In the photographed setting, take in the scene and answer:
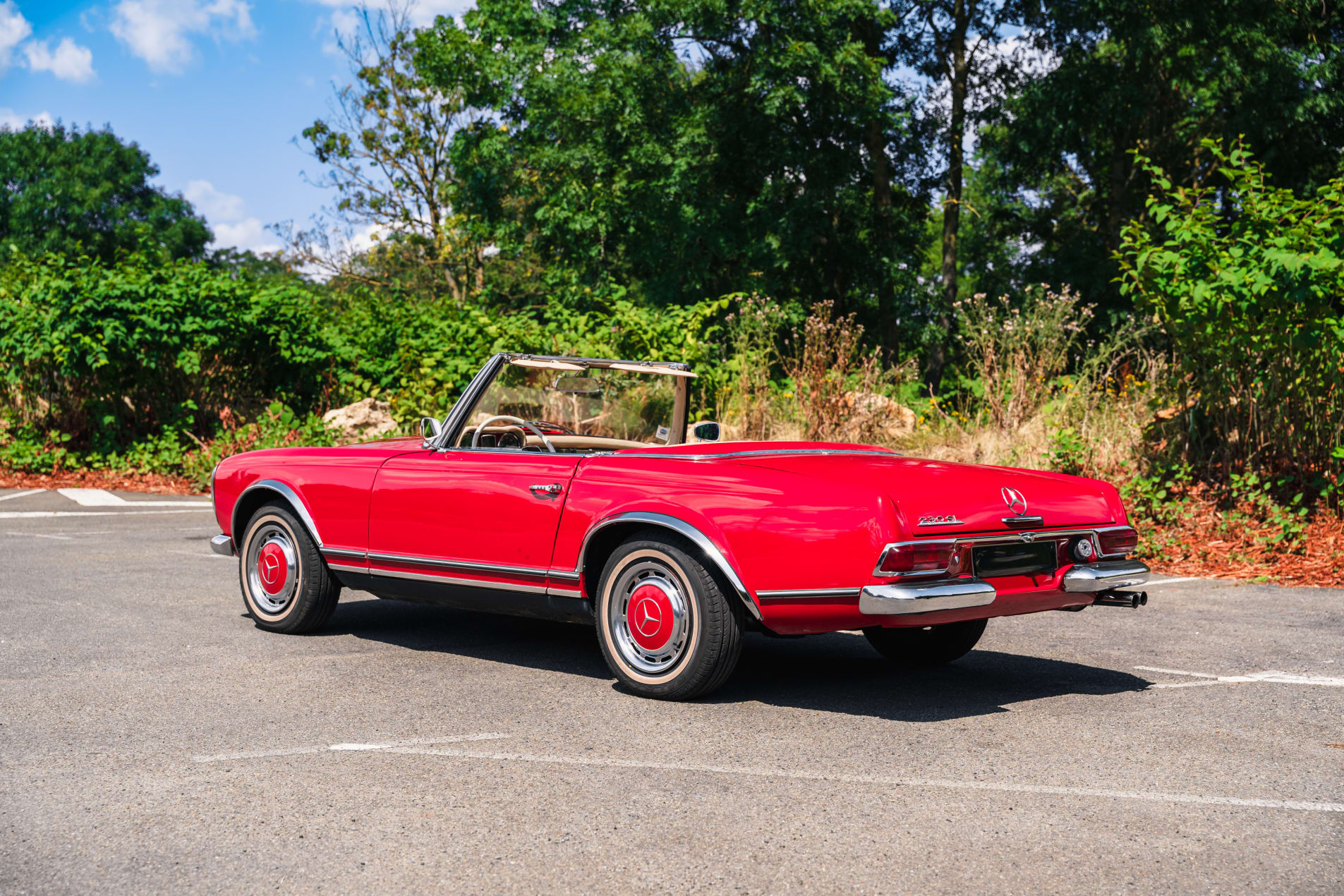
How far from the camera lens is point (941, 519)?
4520 millimetres

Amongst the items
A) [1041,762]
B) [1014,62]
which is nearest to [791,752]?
[1041,762]

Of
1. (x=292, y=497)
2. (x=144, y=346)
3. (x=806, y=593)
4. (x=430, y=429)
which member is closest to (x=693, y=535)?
(x=806, y=593)

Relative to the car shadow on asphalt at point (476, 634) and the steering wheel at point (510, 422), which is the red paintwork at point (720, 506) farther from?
the car shadow on asphalt at point (476, 634)

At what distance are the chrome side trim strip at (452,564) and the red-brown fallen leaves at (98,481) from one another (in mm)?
10321

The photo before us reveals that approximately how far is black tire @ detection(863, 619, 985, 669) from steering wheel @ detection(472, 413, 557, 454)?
184 cm

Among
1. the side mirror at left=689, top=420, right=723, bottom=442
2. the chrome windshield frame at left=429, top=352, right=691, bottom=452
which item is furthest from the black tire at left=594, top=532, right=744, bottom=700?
the chrome windshield frame at left=429, top=352, right=691, bottom=452

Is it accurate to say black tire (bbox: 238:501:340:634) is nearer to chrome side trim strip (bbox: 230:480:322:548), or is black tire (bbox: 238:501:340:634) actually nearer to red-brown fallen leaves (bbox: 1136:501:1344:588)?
chrome side trim strip (bbox: 230:480:322:548)

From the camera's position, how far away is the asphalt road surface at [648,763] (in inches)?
124

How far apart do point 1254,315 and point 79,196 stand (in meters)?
67.2

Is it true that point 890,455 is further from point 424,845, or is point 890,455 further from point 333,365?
point 333,365

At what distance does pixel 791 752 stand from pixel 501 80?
25978 millimetres

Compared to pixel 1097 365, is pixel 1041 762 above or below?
below

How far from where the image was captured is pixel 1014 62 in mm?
26281

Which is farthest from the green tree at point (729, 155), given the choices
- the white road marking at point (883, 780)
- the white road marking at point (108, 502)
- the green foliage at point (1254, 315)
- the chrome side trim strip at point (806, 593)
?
the white road marking at point (883, 780)
